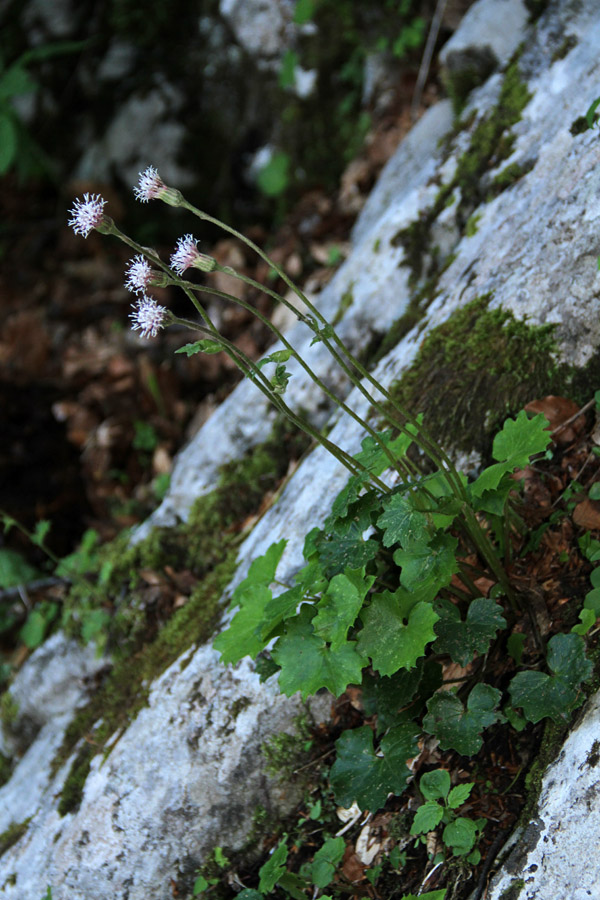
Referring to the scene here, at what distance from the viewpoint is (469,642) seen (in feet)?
5.43

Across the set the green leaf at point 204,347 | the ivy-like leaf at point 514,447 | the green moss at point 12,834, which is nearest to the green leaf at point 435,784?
the ivy-like leaf at point 514,447

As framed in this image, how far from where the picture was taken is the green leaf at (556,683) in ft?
5.21

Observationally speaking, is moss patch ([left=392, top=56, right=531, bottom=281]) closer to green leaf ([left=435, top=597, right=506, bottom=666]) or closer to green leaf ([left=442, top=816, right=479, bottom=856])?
green leaf ([left=435, top=597, right=506, bottom=666])

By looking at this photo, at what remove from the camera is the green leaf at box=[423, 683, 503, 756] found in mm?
1638

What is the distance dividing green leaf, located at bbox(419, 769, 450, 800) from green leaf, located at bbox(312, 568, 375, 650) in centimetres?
43

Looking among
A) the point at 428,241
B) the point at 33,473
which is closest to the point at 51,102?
the point at 33,473

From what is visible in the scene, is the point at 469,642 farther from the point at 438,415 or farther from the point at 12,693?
the point at 12,693

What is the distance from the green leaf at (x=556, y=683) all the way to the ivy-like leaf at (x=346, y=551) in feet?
Answer: 1.50

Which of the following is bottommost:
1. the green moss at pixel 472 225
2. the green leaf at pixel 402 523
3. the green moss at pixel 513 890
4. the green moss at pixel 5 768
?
the green moss at pixel 513 890

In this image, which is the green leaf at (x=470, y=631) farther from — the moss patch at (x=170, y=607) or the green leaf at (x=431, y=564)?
the moss patch at (x=170, y=607)

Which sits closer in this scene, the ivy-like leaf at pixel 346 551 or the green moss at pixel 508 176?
the ivy-like leaf at pixel 346 551

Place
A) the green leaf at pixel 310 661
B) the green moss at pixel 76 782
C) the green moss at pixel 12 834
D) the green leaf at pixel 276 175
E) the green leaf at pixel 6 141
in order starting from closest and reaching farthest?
1. the green leaf at pixel 310 661
2. the green moss at pixel 76 782
3. the green moss at pixel 12 834
4. the green leaf at pixel 6 141
5. the green leaf at pixel 276 175

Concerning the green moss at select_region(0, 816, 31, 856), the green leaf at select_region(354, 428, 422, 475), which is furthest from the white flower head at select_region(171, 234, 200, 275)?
the green moss at select_region(0, 816, 31, 856)

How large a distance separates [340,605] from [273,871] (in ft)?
2.57
